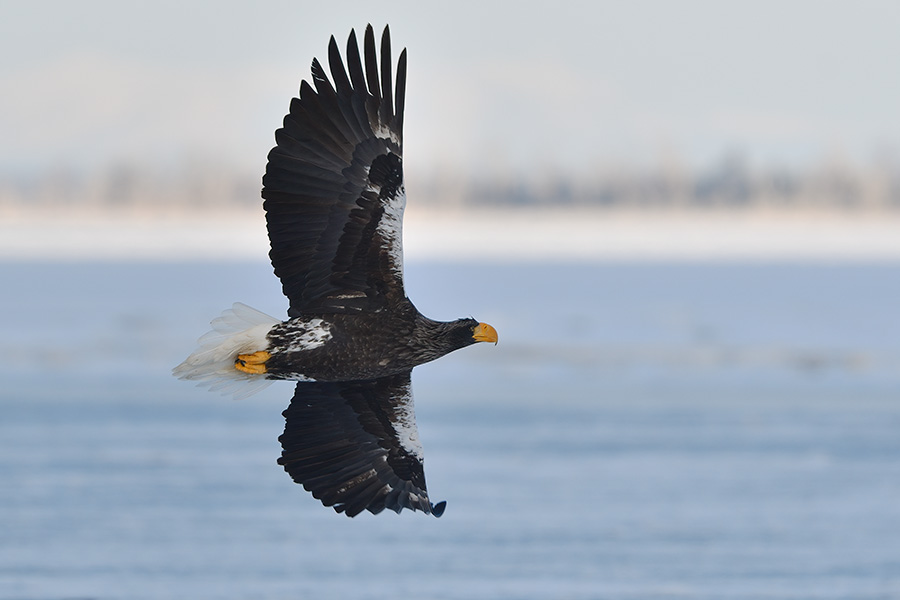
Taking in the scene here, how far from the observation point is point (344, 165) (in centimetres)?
571

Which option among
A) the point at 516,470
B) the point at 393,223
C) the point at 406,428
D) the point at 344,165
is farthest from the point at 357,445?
the point at 516,470

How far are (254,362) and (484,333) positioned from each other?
866 millimetres

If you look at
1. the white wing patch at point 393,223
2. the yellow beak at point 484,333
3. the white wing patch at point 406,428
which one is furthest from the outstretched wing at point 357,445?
the white wing patch at point 393,223

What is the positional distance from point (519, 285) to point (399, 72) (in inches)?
565

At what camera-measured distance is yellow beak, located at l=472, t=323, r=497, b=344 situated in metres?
5.79

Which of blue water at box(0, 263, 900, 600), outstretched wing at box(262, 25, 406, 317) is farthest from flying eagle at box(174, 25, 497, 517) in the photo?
blue water at box(0, 263, 900, 600)

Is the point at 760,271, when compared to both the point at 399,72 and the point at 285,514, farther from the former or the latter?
the point at 399,72

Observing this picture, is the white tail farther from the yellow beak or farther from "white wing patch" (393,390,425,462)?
the yellow beak

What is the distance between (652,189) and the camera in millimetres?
55000

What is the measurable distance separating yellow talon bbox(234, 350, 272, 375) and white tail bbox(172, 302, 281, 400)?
0.03 metres

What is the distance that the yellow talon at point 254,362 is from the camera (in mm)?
5832

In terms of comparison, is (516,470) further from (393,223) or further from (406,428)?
(393,223)

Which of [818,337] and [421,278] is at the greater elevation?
[421,278]

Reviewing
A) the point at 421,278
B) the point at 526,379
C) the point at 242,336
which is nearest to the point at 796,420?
the point at 526,379
